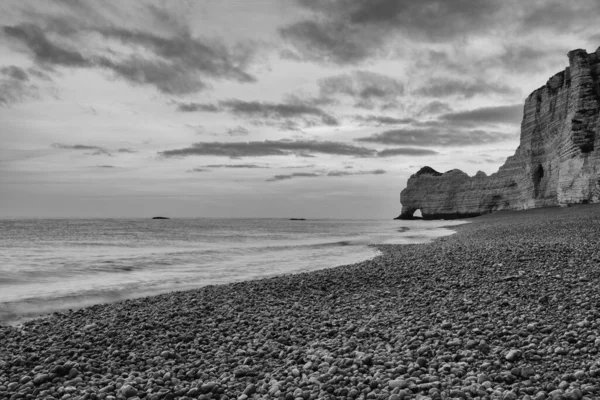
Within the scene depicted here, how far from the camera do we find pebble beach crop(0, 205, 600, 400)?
496 centimetres

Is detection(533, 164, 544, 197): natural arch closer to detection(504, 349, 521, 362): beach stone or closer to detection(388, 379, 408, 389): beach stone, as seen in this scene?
detection(504, 349, 521, 362): beach stone

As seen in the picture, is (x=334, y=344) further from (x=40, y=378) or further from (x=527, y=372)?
(x=40, y=378)

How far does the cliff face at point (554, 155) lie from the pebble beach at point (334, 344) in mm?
42361

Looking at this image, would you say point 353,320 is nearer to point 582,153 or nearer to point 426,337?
point 426,337

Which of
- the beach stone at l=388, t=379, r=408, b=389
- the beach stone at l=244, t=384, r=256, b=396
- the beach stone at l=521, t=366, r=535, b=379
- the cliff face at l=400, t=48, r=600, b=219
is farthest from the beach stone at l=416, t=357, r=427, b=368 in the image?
the cliff face at l=400, t=48, r=600, b=219

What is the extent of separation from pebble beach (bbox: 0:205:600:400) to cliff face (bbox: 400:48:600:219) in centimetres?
4236

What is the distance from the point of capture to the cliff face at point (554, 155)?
45.2 meters

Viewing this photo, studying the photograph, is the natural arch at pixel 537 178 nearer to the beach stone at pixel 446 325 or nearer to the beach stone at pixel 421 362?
the beach stone at pixel 446 325

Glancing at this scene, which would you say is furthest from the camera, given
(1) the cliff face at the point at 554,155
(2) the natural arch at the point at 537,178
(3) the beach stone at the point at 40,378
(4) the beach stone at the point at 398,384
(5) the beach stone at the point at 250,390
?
(2) the natural arch at the point at 537,178

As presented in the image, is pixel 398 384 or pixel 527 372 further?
pixel 527 372

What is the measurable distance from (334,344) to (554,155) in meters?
62.2

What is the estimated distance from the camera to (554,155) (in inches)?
2253

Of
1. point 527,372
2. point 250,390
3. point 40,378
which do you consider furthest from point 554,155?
point 40,378

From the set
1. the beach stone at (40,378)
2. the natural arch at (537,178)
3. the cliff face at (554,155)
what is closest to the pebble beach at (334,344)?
the beach stone at (40,378)
